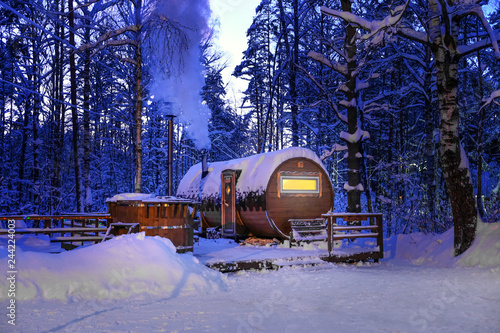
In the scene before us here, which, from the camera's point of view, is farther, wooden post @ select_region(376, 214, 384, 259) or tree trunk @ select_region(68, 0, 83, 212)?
tree trunk @ select_region(68, 0, 83, 212)

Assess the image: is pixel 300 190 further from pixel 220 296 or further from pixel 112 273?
pixel 112 273

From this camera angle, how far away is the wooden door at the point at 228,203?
14.1m

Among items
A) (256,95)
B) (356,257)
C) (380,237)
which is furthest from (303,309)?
(256,95)

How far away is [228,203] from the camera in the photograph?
47.4 ft

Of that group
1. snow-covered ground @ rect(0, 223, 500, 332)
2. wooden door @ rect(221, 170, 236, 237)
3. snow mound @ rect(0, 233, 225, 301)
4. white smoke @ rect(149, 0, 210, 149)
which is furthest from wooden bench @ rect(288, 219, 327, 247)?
white smoke @ rect(149, 0, 210, 149)

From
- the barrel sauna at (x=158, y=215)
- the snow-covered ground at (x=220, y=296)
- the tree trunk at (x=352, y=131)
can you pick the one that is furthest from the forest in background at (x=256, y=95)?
the snow-covered ground at (x=220, y=296)

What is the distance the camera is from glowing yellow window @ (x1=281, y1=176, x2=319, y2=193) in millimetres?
13016

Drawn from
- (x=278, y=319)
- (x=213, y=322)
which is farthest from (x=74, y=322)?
(x=278, y=319)

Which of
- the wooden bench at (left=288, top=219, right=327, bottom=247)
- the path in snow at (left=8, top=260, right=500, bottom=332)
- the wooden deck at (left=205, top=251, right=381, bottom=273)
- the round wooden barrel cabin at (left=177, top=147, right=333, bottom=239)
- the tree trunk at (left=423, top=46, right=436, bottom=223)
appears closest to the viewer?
the path in snow at (left=8, top=260, right=500, bottom=332)

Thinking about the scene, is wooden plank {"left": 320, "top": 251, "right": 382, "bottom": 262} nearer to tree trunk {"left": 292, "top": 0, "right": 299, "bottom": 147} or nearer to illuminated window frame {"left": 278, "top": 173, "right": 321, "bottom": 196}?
illuminated window frame {"left": 278, "top": 173, "right": 321, "bottom": 196}

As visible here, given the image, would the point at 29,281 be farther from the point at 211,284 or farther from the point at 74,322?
the point at 211,284

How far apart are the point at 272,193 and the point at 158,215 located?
4445 millimetres

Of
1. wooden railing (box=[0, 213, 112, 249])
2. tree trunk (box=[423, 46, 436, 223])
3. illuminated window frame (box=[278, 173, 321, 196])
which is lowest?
wooden railing (box=[0, 213, 112, 249])

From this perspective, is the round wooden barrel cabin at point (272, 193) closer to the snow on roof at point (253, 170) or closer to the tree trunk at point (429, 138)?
the snow on roof at point (253, 170)
